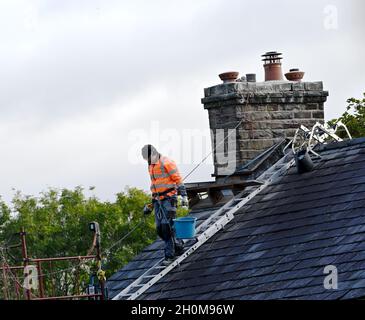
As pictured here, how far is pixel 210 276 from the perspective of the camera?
2227cm

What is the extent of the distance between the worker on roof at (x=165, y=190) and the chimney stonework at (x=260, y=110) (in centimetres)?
293

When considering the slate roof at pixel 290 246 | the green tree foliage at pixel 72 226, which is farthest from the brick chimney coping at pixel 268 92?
the green tree foliage at pixel 72 226

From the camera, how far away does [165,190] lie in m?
23.7

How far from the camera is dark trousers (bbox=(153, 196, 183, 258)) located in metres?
23.8

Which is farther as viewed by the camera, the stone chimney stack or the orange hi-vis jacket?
the stone chimney stack

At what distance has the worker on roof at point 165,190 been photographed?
77.3 feet

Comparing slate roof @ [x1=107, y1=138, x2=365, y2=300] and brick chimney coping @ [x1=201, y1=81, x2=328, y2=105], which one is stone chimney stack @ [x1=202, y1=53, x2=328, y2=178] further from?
slate roof @ [x1=107, y1=138, x2=365, y2=300]

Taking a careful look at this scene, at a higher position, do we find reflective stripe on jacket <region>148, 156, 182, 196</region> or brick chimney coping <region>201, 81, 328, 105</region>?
brick chimney coping <region>201, 81, 328, 105</region>

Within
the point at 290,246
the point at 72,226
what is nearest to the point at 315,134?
the point at 290,246

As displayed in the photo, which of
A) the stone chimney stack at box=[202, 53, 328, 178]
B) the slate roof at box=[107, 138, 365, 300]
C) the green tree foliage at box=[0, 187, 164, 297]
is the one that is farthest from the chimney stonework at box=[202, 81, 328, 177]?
the green tree foliage at box=[0, 187, 164, 297]

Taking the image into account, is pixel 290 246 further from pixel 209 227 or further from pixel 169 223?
pixel 209 227

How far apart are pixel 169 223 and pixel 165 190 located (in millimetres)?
480

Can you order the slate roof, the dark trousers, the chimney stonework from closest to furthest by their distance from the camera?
the slate roof
the dark trousers
the chimney stonework
